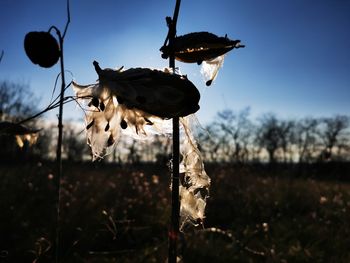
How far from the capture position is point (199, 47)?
112 cm

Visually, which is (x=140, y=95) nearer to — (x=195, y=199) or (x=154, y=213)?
(x=195, y=199)

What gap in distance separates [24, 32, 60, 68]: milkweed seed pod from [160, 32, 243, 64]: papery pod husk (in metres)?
0.34

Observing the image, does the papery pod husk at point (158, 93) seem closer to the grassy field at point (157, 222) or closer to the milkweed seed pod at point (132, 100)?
the milkweed seed pod at point (132, 100)

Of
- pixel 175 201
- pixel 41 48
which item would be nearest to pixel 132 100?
pixel 175 201

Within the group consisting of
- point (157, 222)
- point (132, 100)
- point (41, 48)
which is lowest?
point (157, 222)

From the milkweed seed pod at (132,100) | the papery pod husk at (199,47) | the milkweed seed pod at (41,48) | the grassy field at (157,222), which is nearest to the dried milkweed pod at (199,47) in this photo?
the papery pod husk at (199,47)

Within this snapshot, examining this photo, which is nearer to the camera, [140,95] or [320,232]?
[140,95]

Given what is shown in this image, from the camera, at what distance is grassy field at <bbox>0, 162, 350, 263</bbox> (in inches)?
165

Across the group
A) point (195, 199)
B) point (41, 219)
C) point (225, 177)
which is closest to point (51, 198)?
point (41, 219)

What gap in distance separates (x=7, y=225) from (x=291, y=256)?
3.90 meters

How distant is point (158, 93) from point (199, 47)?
0.92 feet

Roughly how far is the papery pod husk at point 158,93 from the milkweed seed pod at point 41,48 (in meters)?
0.32

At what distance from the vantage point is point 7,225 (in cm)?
535

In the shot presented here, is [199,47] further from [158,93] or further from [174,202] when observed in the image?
[174,202]
